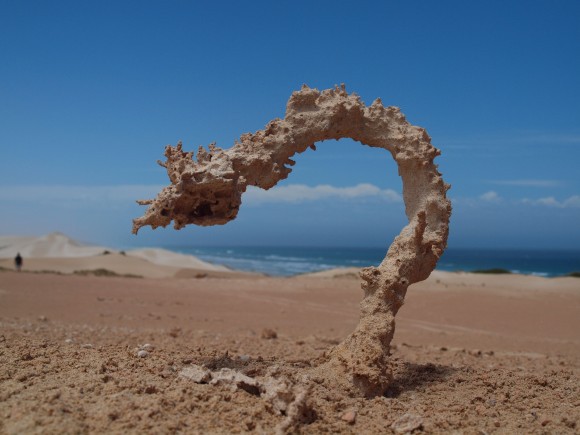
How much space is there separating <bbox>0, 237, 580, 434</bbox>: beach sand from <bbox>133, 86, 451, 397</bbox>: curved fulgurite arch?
0.56 m

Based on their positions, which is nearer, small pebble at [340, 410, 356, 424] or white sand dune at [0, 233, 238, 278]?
small pebble at [340, 410, 356, 424]

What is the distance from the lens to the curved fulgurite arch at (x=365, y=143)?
555 centimetres

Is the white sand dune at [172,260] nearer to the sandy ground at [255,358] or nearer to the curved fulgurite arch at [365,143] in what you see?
the sandy ground at [255,358]

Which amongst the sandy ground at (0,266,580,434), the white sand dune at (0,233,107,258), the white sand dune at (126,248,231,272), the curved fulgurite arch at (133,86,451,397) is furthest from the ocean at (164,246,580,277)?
the curved fulgurite arch at (133,86,451,397)

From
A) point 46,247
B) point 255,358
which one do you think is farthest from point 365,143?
point 46,247

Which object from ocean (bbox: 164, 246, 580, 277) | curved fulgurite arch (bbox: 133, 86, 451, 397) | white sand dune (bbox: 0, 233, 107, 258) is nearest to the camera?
curved fulgurite arch (bbox: 133, 86, 451, 397)

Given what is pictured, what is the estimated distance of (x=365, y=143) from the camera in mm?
6602

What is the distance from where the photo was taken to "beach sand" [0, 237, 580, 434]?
4.34 metres

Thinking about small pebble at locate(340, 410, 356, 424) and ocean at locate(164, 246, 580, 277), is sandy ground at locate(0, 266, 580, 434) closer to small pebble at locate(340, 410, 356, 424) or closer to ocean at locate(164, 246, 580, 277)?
small pebble at locate(340, 410, 356, 424)

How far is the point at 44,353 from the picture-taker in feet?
19.4

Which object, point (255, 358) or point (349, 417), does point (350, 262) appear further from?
point (349, 417)

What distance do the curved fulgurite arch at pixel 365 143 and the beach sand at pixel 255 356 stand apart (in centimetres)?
56

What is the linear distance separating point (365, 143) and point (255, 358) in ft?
10.1

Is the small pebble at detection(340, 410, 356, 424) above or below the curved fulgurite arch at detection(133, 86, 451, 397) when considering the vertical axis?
below
